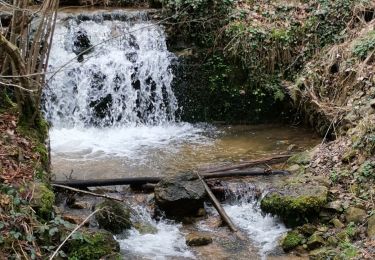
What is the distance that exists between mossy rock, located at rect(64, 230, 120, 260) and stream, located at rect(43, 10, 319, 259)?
1194 millimetres

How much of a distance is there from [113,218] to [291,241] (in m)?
1.98

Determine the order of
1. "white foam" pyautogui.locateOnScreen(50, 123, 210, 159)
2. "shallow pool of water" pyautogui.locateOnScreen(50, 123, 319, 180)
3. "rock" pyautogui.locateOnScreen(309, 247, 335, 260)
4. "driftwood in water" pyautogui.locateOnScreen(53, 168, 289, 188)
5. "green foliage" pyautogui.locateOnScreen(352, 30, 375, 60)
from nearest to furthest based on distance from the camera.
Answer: "rock" pyautogui.locateOnScreen(309, 247, 335, 260) < "driftwood in water" pyautogui.locateOnScreen(53, 168, 289, 188) < "shallow pool of water" pyautogui.locateOnScreen(50, 123, 319, 180) < "green foliage" pyautogui.locateOnScreen(352, 30, 375, 60) < "white foam" pyautogui.locateOnScreen(50, 123, 210, 159)

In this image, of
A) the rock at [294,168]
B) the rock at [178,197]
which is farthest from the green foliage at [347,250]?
the rock at [294,168]

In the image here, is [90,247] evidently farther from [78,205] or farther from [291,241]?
[291,241]

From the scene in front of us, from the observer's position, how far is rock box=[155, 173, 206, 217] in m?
5.99

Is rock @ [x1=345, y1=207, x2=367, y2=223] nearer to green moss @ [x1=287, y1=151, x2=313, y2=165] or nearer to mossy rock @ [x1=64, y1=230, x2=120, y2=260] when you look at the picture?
green moss @ [x1=287, y1=151, x2=313, y2=165]

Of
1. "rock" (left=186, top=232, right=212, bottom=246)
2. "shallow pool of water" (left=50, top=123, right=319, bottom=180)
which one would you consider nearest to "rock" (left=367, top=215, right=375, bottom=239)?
"rock" (left=186, top=232, right=212, bottom=246)

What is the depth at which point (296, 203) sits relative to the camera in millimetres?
5754

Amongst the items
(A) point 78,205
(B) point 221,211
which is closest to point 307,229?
(B) point 221,211

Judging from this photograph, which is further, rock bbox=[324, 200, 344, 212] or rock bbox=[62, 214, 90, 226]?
rock bbox=[324, 200, 344, 212]

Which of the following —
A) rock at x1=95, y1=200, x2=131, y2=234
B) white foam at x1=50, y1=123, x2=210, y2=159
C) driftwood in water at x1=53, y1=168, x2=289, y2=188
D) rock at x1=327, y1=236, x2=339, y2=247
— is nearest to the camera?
rock at x1=327, y1=236, x2=339, y2=247

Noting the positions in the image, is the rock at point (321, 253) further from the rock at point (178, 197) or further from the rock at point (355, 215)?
the rock at point (178, 197)

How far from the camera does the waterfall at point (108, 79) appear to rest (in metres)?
9.75

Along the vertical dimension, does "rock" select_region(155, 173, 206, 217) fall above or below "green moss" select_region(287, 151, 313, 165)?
below
